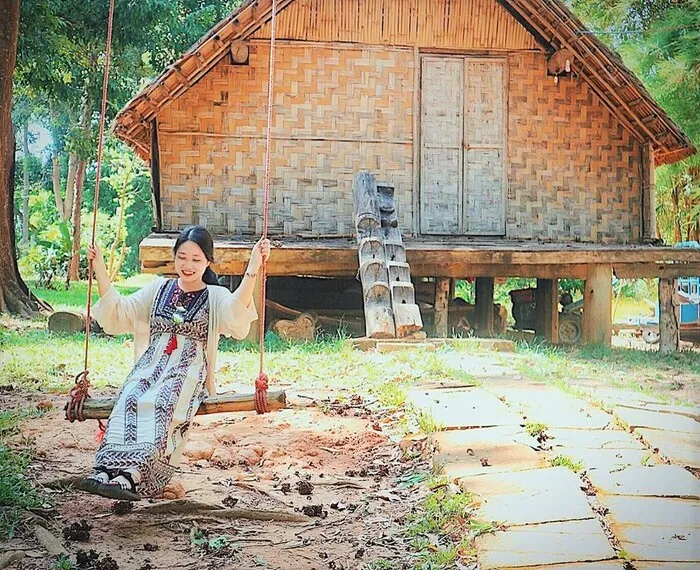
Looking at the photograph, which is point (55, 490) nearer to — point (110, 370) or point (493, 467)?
point (493, 467)

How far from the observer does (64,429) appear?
4.66 metres

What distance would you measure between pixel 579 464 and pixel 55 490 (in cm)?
208

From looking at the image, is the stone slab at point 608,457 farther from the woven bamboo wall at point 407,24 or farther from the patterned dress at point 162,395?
the woven bamboo wall at point 407,24

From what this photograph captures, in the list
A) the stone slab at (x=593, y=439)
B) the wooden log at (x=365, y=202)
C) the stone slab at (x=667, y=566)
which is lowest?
the stone slab at (x=667, y=566)

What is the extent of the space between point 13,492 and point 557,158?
6.58 m

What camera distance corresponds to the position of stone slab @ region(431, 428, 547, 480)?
3.38 m

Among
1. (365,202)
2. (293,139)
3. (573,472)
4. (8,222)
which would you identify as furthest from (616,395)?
(8,222)

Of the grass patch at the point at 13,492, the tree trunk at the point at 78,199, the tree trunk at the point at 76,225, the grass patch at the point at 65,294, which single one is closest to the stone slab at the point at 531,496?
the grass patch at the point at 13,492

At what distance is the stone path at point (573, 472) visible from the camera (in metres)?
2.50

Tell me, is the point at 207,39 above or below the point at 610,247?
above

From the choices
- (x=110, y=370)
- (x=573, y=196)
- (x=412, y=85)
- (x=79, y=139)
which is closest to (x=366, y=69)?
(x=412, y=85)

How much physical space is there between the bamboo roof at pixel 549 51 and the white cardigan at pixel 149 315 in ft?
14.3

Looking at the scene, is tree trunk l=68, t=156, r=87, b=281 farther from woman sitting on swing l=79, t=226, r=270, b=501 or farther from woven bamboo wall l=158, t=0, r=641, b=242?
woman sitting on swing l=79, t=226, r=270, b=501

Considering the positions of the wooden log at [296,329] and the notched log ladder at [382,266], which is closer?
the notched log ladder at [382,266]
